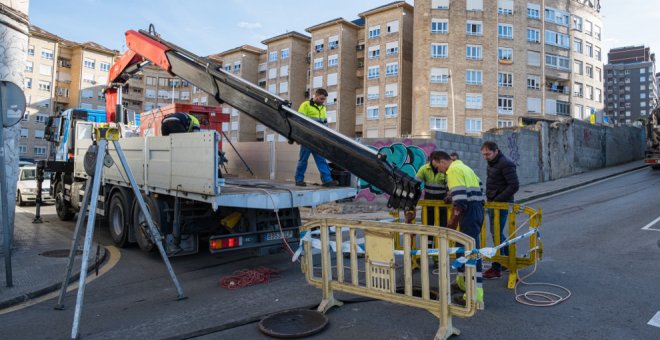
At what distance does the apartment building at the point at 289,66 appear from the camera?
6247cm

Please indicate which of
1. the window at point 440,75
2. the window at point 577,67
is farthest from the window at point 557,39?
the window at point 440,75

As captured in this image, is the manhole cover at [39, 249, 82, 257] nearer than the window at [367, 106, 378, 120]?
Yes

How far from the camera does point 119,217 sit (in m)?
8.22

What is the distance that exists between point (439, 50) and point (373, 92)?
9.45 meters

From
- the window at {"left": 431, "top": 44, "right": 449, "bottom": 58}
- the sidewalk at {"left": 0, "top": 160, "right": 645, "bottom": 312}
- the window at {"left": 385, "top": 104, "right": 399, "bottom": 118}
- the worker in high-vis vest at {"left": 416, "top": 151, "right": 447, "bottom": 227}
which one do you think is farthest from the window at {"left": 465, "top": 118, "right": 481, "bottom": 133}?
the worker in high-vis vest at {"left": 416, "top": 151, "right": 447, "bottom": 227}

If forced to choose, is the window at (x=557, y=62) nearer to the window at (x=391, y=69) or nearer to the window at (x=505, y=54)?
the window at (x=505, y=54)

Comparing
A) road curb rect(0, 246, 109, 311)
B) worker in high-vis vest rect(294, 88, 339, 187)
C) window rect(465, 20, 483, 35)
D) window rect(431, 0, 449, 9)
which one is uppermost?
window rect(431, 0, 449, 9)

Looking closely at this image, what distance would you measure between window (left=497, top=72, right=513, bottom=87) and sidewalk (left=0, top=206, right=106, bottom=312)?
46.8m

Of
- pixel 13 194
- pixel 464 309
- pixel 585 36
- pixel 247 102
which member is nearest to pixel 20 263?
pixel 13 194

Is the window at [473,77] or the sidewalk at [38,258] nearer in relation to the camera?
the sidewalk at [38,258]

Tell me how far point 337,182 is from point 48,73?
232ft

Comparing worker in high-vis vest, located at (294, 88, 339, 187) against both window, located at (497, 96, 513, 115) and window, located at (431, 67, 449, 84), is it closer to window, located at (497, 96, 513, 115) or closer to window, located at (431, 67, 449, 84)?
window, located at (431, 67, 449, 84)

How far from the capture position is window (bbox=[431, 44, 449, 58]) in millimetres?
47694

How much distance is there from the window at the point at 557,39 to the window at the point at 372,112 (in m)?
22.1
